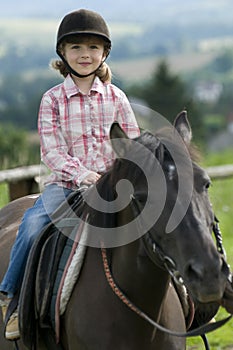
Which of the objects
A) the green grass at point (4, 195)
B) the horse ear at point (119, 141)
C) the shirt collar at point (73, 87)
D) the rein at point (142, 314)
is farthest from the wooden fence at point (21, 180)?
the horse ear at point (119, 141)

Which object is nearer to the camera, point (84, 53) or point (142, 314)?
point (142, 314)

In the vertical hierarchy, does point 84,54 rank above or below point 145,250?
above

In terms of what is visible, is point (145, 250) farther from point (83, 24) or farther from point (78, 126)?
point (83, 24)

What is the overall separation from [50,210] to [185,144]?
1.08 metres

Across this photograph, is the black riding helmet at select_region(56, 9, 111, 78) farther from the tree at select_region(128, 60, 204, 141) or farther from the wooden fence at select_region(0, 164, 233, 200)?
the tree at select_region(128, 60, 204, 141)

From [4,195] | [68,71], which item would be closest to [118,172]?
[68,71]

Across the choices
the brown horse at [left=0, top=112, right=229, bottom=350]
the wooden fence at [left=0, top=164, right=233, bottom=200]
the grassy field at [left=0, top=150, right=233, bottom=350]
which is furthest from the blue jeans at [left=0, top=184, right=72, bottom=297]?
the wooden fence at [left=0, top=164, right=233, bottom=200]

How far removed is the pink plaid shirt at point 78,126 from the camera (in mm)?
4547

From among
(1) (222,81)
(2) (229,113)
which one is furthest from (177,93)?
Result: (1) (222,81)

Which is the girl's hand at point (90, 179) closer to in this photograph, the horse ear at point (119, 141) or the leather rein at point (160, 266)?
the leather rein at point (160, 266)

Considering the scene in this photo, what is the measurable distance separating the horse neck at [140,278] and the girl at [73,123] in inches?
26.4

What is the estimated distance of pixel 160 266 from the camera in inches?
142

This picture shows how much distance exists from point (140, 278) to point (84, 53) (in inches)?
60.9

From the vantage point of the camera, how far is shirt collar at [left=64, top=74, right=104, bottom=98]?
4668 mm
